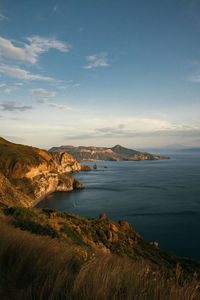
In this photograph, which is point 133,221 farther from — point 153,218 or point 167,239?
point 167,239

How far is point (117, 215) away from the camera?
206 feet

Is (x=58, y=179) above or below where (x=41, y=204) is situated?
above

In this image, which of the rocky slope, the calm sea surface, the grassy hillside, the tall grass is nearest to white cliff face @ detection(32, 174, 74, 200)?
the rocky slope

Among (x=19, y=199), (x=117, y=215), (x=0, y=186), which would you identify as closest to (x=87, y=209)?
(x=117, y=215)

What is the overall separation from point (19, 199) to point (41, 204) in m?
19.4

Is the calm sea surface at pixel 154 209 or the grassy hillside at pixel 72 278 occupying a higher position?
the grassy hillside at pixel 72 278

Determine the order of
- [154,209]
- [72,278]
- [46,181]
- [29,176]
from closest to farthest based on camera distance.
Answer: [72,278] → [154,209] → [29,176] → [46,181]

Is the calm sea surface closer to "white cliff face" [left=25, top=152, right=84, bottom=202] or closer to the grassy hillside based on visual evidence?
"white cliff face" [left=25, top=152, right=84, bottom=202]

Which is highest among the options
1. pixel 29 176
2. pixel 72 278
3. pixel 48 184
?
pixel 72 278

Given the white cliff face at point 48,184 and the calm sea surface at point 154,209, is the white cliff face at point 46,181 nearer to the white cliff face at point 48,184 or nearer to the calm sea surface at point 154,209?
the white cliff face at point 48,184

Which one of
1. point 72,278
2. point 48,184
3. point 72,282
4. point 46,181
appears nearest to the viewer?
point 72,282

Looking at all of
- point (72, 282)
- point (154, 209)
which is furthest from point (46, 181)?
point (72, 282)

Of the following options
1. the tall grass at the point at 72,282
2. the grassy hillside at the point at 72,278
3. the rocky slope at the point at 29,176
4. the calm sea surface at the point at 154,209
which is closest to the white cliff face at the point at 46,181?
the rocky slope at the point at 29,176

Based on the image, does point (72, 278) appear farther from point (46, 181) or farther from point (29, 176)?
point (46, 181)
